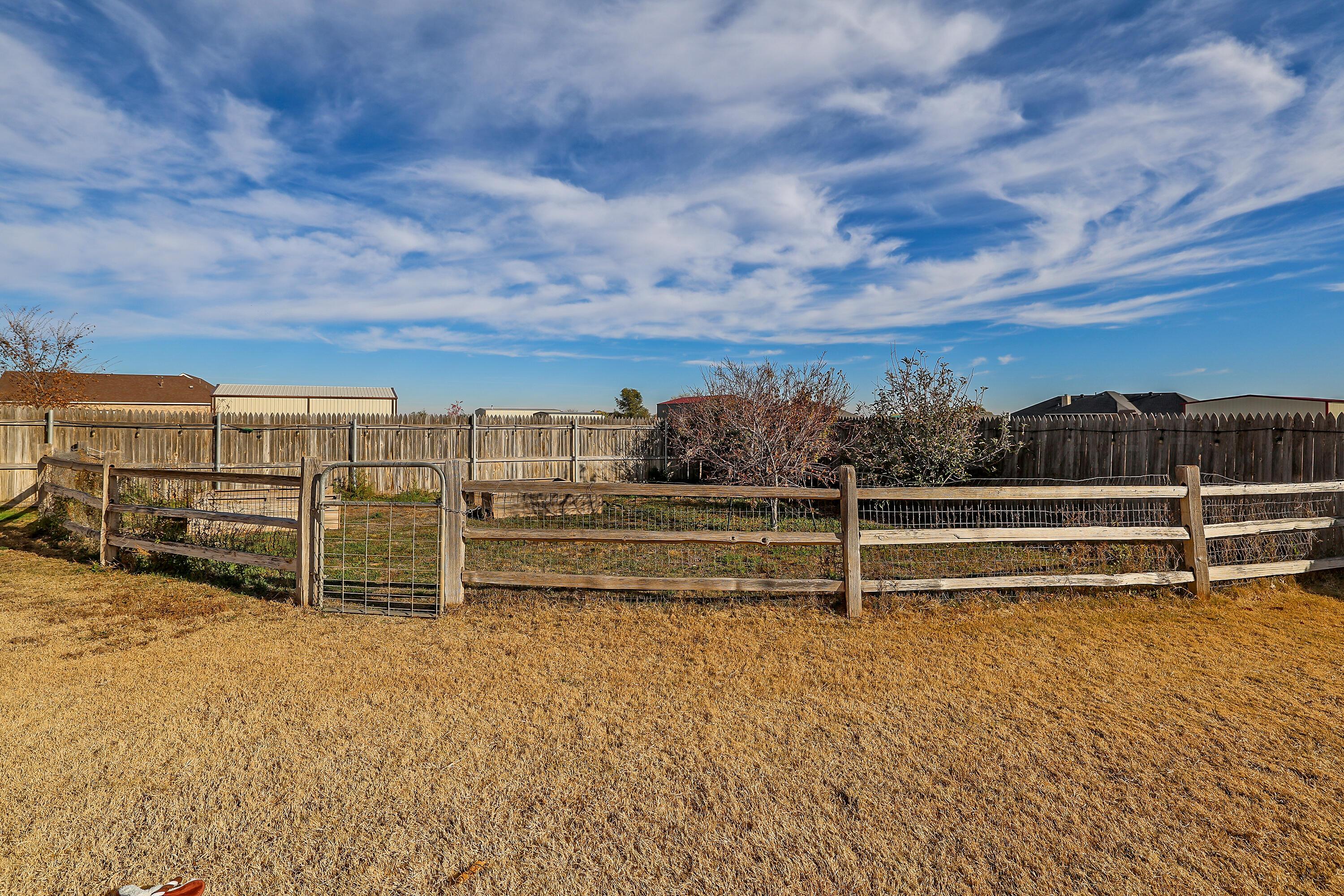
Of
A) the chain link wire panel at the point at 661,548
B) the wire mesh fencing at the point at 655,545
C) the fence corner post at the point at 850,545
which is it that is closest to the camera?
the fence corner post at the point at 850,545

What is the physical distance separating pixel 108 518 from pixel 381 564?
3.29 metres

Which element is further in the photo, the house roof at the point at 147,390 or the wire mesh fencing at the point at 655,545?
the house roof at the point at 147,390

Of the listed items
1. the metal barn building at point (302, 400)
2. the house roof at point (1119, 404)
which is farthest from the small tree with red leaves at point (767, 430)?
the metal barn building at point (302, 400)

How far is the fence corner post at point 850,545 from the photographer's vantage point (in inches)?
239

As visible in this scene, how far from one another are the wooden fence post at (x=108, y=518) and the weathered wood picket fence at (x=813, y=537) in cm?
202

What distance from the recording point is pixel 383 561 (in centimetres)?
860

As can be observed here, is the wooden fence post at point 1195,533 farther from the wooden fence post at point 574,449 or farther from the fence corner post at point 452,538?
the wooden fence post at point 574,449

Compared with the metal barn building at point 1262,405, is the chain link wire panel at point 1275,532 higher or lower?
lower

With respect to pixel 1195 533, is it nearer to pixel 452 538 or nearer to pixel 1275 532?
pixel 1275 532

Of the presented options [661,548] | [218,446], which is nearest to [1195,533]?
[661,548]

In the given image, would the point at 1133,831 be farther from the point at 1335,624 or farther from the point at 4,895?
the point at 1335,624

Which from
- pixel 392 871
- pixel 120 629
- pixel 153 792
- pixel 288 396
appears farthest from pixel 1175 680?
pixel 288 396

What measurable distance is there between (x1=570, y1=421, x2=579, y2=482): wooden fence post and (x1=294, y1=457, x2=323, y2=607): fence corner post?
12.2 meters

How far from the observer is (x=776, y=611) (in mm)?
6160
